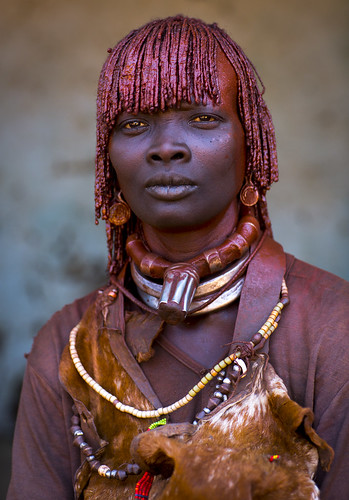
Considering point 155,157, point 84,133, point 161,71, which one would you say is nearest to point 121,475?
point 155,157

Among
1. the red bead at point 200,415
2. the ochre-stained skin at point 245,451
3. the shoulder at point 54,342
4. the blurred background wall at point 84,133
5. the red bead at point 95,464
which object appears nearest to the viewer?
the ochre-stained skin at point 245,451

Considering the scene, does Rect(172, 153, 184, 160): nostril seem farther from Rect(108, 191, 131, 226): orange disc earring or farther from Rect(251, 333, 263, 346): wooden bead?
Rect(251, 333, 263, 346): wooden bead

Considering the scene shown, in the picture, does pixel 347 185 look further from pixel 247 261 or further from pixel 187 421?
pixel 187 421

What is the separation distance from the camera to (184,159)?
1.84 metres

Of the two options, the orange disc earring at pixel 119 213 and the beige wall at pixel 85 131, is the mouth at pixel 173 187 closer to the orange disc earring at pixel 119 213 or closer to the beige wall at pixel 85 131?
the orange disc earring at pixel 119 213

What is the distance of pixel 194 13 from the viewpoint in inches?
129

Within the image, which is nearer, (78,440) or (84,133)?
(78,440)

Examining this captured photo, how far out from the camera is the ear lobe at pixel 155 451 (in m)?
1.65

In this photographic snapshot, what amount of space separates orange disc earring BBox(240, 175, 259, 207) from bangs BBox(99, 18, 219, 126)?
11.0 inches

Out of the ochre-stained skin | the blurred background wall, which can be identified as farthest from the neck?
the blurred background wall

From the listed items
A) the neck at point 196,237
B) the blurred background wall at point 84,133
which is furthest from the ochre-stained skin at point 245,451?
the blurred background wall at point 84,133

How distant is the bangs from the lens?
6.07ft

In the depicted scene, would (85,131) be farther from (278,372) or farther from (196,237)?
(278,372)

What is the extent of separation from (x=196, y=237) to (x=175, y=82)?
42 cm
